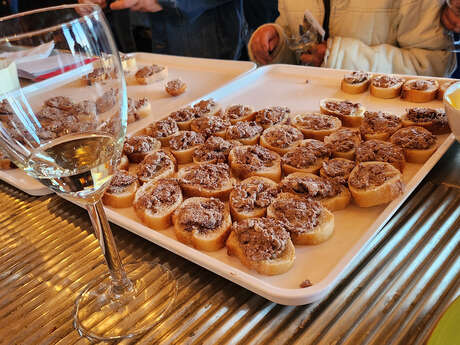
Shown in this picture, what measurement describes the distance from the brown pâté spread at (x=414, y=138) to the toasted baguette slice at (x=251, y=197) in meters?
0.48

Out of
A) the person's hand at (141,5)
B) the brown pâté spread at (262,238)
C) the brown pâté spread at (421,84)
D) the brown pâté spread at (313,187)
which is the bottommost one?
the brown pâté spread at (313,187)

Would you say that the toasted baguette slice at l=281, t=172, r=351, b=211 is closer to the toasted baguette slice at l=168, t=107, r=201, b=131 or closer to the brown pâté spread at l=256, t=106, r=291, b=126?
the brown pâté spread at l=256, t=106, r=291, b=126

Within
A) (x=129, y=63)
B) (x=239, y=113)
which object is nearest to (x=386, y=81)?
(x=239, y=113)

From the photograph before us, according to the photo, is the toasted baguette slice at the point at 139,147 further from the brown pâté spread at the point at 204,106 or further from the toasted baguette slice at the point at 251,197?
the toasted baguette slice at the point at 251,197

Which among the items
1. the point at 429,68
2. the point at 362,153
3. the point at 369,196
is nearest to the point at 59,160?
the point at 369,196

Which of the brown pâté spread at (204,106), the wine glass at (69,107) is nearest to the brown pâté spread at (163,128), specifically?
the brown pâté spread at (204,106)

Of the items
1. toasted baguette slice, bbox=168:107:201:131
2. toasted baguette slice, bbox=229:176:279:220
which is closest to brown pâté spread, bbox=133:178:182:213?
toasted baguette slice, bbox=229:176:279:220

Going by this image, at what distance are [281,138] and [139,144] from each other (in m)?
0.56

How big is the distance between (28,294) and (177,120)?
1029mm

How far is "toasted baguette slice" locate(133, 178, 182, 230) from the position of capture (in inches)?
44.8

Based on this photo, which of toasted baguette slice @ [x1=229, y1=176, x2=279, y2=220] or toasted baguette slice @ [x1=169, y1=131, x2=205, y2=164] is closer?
toasted baguette slice @ [x1=229, y1=176, x2=279, y2=220]

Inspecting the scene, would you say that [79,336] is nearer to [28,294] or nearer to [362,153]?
[28,294]

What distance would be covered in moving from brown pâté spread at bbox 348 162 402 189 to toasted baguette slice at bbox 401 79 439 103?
0.63 m

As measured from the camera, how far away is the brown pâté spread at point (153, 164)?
1.38m
